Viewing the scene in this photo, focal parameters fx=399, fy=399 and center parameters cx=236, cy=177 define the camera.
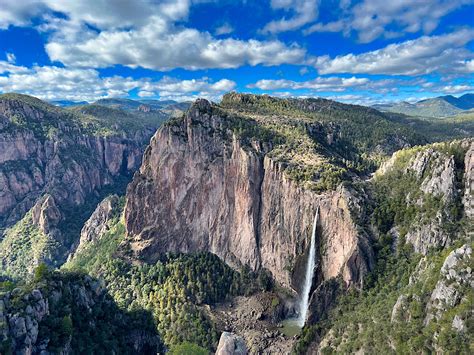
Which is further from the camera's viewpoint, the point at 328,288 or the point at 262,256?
the point at 262,256

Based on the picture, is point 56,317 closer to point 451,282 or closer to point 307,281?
point 451,282

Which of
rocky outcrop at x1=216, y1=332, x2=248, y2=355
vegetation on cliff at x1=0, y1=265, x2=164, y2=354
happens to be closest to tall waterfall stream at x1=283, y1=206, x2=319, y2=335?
vegetation on cliff at x1=0, y1=265, x2=164, y2=354

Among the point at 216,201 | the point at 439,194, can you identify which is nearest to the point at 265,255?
the point at 216,201

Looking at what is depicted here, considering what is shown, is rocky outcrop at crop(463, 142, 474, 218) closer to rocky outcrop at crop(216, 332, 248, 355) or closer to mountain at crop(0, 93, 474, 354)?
mountain at crop(0, 93, 474, 354)

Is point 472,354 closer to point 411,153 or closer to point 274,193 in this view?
point 411,153

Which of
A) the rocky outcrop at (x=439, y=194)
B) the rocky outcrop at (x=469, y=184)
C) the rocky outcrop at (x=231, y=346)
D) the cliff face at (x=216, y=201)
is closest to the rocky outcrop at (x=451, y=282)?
the rocky outcrop at (x=439, y=194)

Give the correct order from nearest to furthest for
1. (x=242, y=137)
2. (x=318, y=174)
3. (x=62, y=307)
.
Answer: (x=62, y=307)
(x=318, y=174)
(x=242, y=137)

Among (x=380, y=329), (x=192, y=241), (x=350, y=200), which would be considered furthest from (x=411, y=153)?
(x=192, y=241)

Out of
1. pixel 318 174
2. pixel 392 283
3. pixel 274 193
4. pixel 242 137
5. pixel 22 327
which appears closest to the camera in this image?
pixel 22 327
